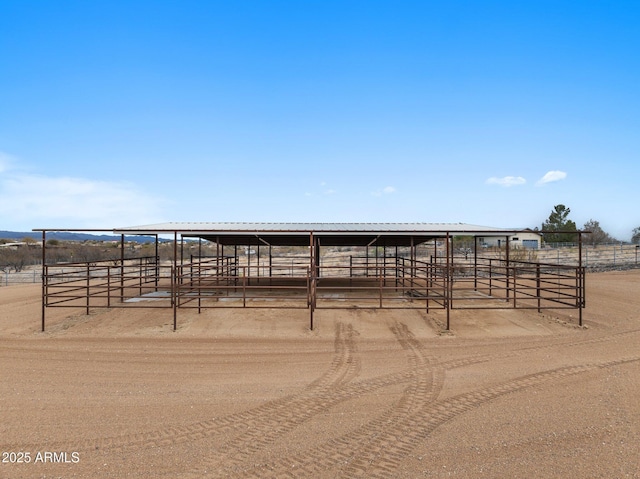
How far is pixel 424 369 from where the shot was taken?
654 cm

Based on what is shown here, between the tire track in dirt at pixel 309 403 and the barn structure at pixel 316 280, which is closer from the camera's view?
the tire track in dirt at pixel 309 403

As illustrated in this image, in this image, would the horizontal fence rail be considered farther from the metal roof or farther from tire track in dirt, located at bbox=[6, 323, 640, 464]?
tire track in dirt, located at bbox=[6, 323, 640, 464]

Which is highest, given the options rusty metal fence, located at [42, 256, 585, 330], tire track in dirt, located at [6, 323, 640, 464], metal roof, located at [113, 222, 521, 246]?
metal roof, located at [113, 222, 521, 246]

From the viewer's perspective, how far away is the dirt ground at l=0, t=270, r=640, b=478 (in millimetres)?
3734

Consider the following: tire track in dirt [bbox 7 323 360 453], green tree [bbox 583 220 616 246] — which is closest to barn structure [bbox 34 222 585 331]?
tire track in dirt [bbox 7 323 360 453]

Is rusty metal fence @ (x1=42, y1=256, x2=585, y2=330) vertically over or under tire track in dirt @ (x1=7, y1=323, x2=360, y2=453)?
over

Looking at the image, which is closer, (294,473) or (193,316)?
(294,473)

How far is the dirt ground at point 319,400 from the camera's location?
3.73m

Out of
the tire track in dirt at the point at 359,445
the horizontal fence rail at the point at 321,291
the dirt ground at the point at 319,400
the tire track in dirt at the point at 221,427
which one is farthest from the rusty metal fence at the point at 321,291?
the tire track in dirt at the point at 359,445

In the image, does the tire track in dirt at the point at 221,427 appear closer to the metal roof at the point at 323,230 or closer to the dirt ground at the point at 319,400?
the dirt ground at the point at 319,400

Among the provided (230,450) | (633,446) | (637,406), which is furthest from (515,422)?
(230,450)

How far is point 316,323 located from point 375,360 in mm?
2850

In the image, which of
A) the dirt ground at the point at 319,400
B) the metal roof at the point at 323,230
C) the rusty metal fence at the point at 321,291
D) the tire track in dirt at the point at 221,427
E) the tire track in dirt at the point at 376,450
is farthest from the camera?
the metal roof at the point at 323,230

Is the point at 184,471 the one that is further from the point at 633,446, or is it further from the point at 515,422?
the point at 633,446
